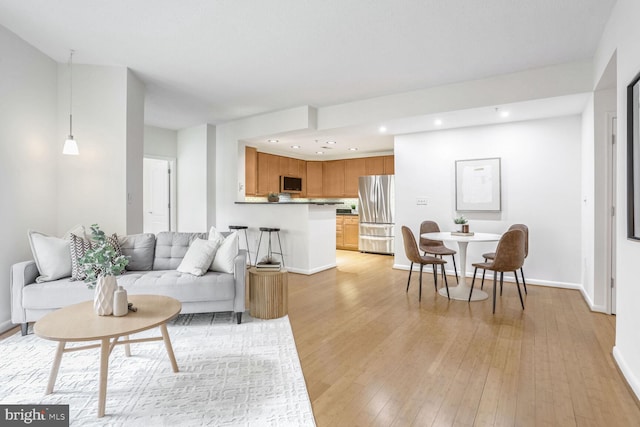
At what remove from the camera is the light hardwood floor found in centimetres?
186

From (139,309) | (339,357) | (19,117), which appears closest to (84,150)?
(19,117)

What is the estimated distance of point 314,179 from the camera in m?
8.87

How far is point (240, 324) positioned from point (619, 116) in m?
3.39

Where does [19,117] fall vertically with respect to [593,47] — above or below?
below

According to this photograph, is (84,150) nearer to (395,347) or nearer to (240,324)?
(240,324)

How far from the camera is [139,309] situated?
2.23 meters

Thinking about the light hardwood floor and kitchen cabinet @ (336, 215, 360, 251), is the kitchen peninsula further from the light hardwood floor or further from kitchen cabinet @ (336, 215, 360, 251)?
kitchen cabinet @ (336, 215, 360, 251)

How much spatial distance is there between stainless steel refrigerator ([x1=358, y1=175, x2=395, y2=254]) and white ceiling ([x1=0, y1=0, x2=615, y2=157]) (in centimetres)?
312

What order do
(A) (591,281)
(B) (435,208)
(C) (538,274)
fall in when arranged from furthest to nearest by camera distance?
(B) (435,208) → (C) (538,274) → (A) (591,281)

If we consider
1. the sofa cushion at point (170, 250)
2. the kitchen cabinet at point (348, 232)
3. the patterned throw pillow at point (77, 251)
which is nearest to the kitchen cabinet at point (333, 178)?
the kitchen cabinet at point (348, 232)

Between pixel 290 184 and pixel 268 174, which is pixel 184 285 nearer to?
pixel 268 174

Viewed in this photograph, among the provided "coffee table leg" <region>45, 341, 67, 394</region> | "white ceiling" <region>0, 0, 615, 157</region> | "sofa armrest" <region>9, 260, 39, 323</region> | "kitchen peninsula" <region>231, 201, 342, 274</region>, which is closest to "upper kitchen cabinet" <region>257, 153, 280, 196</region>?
"kitchen peninsula" <region>231, 201, 342, 274</region>

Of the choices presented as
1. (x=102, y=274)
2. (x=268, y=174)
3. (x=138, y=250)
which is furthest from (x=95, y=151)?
(x=268, y=174)

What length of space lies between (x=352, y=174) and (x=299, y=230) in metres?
3.39
